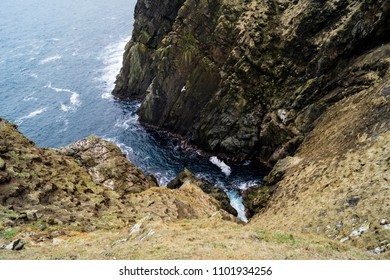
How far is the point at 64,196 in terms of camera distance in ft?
120

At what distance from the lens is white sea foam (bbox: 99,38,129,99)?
123188 mm

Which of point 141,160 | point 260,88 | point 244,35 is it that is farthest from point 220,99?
point 141,160

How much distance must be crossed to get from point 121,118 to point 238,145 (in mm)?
40471

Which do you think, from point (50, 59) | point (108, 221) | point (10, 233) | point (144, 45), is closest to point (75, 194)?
point (108, 221)

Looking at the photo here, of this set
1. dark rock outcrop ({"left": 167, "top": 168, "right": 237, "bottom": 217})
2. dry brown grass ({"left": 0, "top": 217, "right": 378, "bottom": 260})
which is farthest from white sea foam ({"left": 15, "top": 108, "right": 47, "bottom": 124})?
dry brown grass ({"left": 0, "top": 217, "right": 378, "bottom": 260})

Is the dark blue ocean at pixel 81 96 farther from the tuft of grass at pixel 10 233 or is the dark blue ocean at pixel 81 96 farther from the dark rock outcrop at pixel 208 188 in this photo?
the tuft of grass at pixel 10 233

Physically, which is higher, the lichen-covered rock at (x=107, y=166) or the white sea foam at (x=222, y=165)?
the lichen-covered rock at (x=107, y=166)

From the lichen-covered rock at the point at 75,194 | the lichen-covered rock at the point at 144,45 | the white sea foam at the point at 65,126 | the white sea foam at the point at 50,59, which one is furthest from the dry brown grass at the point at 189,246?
the white sea foam at the point at 50,59

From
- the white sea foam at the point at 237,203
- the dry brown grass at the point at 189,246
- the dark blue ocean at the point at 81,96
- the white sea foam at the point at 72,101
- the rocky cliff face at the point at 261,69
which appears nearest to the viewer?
the dry brown grass at the point at 189,246

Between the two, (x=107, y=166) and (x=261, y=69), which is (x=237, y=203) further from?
(x=261, y=69)

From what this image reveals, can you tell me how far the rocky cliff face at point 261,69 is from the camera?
63.6 meters

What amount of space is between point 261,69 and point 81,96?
67669 millimetres

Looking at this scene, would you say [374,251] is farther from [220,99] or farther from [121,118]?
[121,118]

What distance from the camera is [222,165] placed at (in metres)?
77.3
